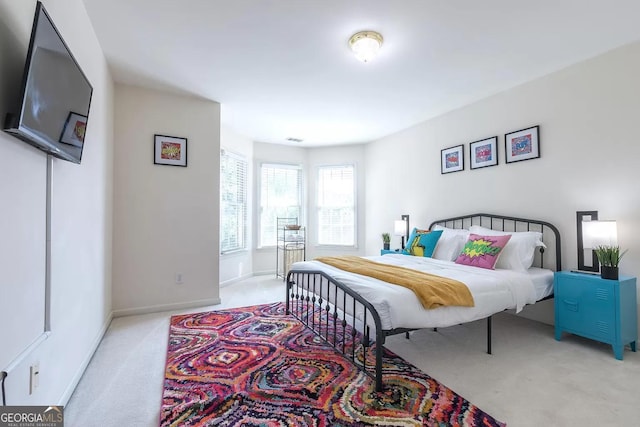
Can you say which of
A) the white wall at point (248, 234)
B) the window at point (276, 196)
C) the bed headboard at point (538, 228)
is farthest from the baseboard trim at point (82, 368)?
the bed headboard at point (538, 228)

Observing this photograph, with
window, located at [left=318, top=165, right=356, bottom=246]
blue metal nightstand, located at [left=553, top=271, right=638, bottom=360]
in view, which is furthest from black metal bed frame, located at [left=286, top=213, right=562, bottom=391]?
window, located at [left=318, top=165, right=356, bottom=246]

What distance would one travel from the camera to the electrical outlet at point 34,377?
1.41 metres

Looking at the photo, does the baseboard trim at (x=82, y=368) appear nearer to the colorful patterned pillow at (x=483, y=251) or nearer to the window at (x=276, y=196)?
the window at (x=276, y=196)

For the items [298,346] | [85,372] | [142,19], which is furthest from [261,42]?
[85,372]

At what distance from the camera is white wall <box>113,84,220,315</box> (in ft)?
11.4

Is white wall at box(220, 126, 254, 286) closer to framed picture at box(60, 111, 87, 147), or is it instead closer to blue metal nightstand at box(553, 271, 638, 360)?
framed picture at box(60, 111, 87, 147)

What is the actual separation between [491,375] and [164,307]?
133 inches

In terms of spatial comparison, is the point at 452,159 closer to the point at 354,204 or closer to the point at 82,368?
the point at 354,204

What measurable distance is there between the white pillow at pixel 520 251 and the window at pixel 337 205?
314 cm

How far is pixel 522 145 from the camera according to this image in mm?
3469

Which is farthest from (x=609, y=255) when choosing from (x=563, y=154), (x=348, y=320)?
(x=348, y=320)

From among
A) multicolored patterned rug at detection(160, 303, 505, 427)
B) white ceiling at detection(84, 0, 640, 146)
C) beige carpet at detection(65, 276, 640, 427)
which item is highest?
white ceiling at detection(84, 0, 640, 146)

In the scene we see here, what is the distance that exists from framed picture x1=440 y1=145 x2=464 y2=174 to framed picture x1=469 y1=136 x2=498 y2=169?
14 cm

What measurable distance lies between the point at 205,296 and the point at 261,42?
297cm
